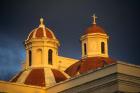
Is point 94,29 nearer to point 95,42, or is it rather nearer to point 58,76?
point 95,42

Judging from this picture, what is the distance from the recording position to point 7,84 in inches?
1795

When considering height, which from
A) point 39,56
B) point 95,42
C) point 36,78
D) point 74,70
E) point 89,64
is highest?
point 95,42

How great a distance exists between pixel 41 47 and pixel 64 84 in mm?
9199

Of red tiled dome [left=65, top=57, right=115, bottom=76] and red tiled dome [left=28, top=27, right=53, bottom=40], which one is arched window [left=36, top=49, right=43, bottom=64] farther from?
red tiled dome [left=65, top=57, right=115, bottom=76]

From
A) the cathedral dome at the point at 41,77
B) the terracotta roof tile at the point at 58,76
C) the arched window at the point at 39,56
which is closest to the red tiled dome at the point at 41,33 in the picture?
the arched window at the point at 39,56

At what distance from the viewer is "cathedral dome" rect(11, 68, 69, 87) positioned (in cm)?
4822

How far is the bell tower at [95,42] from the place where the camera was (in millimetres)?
54312

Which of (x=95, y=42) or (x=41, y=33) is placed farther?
(x=95, y=42)

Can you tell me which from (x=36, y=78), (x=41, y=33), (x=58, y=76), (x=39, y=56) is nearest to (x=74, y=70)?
(x=58, y=76)

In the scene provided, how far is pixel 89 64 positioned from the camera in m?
51.4

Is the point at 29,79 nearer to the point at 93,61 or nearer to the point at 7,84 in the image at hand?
the point at 7,84

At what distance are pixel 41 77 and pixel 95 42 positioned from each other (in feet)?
29.6

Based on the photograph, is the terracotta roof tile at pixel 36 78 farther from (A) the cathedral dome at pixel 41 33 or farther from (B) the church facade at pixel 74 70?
(A) the cathedral dome at pixel 41 33

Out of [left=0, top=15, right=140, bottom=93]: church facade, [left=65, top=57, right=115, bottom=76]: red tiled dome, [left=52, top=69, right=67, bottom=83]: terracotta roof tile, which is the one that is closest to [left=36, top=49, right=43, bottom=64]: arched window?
[left=0, top=15, right=140, bottom=93]: church facade
